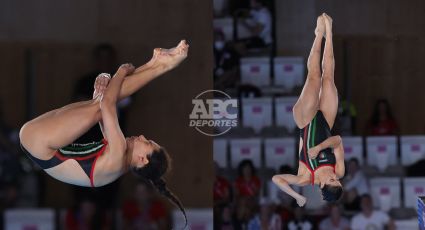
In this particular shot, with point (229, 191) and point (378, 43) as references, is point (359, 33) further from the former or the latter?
point (229, 191)

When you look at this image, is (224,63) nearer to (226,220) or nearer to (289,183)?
(289,183)

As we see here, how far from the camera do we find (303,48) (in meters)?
7.52

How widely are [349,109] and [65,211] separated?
242 centimetres

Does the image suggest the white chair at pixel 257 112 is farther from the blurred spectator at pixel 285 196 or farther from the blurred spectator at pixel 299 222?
the blurred spectator at pixel 299 222

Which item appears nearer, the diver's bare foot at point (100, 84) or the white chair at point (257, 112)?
the diver's bare foot at point (100, 84)

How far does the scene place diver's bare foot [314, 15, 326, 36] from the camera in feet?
24.3

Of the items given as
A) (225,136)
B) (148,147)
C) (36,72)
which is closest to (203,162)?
(225,136)

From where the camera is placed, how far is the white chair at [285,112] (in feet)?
24.9

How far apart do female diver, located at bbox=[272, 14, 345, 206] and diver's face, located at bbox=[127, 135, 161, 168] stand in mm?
1091

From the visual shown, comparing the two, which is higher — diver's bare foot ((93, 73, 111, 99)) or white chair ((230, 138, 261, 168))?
diver's bare foot ((93, 73, 111, 99))

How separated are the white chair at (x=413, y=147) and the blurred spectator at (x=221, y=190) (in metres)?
1.44

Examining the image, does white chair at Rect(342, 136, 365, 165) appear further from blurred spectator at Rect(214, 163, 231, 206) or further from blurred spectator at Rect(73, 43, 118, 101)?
blurred spectator at Rect(73, 43, 118, 101)

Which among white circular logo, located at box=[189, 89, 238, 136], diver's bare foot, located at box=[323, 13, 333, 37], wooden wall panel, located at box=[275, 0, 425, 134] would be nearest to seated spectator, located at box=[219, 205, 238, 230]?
white circular logo, located at box=[189, 89, 238, 136]

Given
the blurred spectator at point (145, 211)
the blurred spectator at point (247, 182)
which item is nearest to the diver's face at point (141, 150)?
the blurred spectator at point (145, 211)
